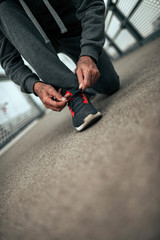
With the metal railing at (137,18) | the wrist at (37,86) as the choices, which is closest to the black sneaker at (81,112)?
the wrist at (37,86)

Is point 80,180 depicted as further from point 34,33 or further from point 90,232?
point 34,33

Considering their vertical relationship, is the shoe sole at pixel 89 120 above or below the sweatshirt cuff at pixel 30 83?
→ below

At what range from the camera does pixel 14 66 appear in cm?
68

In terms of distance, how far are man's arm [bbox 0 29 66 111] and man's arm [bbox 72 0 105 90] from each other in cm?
12

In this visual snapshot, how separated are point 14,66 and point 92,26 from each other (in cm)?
45

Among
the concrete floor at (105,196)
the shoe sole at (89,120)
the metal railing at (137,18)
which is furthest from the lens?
the metal railing at (137,18)

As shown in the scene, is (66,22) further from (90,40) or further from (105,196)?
(105,196)

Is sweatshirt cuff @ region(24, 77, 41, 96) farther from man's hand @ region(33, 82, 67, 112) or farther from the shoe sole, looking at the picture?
the shoe sole

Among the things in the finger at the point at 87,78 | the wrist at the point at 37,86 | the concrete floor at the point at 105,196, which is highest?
the wrist at the point at 37,86

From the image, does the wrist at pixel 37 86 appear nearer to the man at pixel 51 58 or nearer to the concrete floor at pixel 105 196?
the man at pixel 51 58

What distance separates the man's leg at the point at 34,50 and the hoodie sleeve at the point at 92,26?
5.2 inches

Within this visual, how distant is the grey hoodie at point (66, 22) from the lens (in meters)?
0.57

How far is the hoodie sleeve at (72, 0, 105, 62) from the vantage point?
1.81ft

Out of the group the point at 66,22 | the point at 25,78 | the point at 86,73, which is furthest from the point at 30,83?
the point at 66,22
